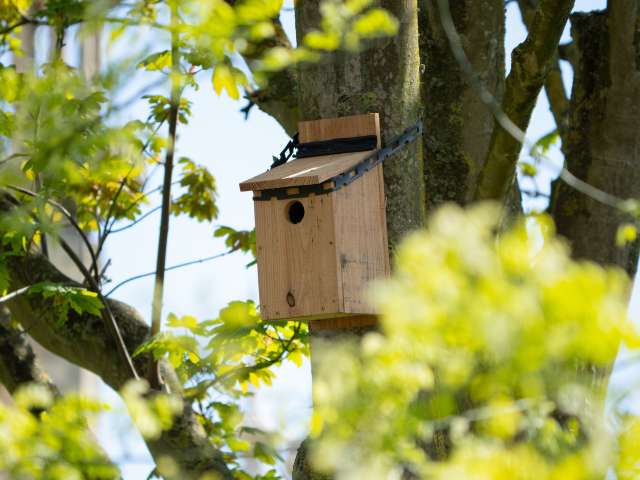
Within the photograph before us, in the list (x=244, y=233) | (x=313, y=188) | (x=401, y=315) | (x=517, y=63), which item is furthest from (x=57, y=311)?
(x=401, y=315)

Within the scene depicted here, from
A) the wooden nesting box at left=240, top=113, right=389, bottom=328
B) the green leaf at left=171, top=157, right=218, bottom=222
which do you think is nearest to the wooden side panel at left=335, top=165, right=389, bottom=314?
the wooden nesting box at left=240, top=113, right=389, bottom=328

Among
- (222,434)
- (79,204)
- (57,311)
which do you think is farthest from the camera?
(79,204)

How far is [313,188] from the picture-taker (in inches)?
91.2

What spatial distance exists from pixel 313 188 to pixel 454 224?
4.82 ft

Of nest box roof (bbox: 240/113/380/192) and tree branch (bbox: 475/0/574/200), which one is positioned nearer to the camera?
nest box roof (bbox: 240/113/380/192)

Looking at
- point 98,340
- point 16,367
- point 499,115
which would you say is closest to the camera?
point 499,115

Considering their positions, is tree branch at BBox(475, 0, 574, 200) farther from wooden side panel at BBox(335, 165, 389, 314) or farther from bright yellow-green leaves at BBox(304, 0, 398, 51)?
bright yellow-green leaves at BBox(304, 0, 398, 51)

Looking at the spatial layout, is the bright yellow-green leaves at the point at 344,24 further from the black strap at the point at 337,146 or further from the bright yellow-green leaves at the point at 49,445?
the bright yellow-green leaves at the point at 49,445

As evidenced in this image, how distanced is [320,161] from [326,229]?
225 millimetres

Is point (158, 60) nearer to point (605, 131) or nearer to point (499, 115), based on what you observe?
point (499, 115)

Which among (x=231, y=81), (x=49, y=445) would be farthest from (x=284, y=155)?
(x=49, y=445)

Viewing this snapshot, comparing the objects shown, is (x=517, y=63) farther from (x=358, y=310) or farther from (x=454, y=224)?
(x=454, y=224)

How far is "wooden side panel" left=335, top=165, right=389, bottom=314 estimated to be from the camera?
2320 millimetres

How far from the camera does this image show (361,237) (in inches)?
93.5
